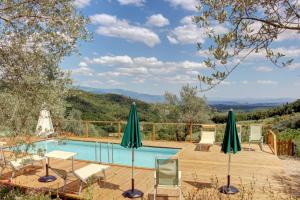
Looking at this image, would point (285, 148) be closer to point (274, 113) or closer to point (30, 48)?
point (30, 48)

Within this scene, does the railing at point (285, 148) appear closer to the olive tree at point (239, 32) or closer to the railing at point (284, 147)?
the railing at point (284, 147)

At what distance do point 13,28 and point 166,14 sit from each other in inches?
1090

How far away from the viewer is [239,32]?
4.77 metres

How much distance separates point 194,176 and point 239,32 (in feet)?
17.4

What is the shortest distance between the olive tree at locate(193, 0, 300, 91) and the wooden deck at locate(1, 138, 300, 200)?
3807 mm

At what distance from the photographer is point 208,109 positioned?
21891 mm

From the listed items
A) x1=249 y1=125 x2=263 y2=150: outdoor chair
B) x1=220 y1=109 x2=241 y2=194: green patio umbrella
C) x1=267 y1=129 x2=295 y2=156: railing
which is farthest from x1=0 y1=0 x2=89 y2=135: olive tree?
x1=267 y1=129 x2=295 y2=156: railing

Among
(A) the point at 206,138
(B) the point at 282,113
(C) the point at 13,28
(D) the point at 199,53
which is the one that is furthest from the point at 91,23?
(B) the point at 282,113

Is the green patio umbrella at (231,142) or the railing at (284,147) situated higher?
the green patio umbrella at (231,142)

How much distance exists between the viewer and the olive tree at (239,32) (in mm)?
4391

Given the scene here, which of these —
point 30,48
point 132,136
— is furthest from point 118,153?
point 30,48

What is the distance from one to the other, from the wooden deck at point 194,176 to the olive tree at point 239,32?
12.5 feet

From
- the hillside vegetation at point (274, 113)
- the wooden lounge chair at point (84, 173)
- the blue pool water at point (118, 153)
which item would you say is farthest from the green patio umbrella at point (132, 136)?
the hillside vegetation at point (274, 113)

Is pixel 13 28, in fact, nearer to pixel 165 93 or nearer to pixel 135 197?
pixel 135 197
